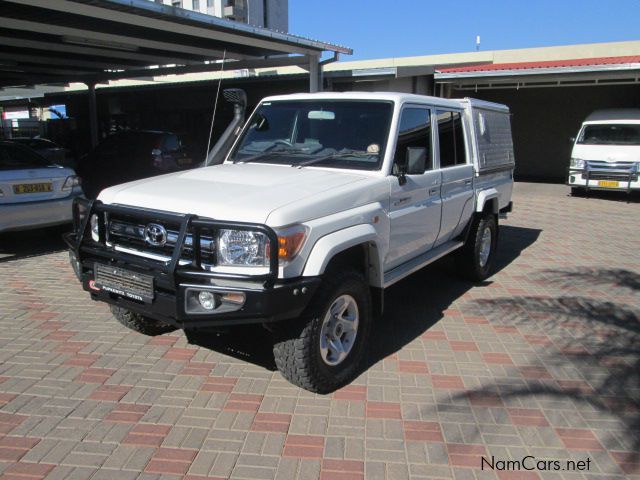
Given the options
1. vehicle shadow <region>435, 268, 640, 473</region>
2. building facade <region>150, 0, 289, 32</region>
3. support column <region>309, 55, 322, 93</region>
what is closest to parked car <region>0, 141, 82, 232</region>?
vehicle shadow <region>435, 268, 640, 473</region>

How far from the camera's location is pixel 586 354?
14.2ft

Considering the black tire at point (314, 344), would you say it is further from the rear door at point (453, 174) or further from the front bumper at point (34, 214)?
the front bumper at point (34, 214)

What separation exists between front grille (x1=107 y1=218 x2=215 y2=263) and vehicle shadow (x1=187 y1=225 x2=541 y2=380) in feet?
2.02

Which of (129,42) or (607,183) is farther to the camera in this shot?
(607,183)

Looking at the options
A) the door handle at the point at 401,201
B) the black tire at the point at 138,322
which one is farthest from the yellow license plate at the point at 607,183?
the black tire at the point at 138,322

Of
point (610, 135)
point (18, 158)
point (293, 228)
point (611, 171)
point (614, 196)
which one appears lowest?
point (614, 196)

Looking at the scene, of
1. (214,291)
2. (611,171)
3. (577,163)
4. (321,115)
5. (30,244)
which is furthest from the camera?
(577,163)

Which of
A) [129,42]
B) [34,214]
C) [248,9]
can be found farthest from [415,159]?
[248,9]

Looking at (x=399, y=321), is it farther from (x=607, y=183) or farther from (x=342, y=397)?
(x=607, y=183)

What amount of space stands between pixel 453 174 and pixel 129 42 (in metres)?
9.81

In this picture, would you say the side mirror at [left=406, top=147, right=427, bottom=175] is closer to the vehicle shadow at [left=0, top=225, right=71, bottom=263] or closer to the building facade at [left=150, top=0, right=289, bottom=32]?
the vehicle shadow at [left=0, top=225, right=71, bottom=263]

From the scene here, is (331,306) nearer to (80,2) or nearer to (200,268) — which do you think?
(200,268)

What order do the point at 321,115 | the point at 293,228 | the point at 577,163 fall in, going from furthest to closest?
the point at 577,163, the point at 321,115, the point at 293,228

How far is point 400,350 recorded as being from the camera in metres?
4.38
